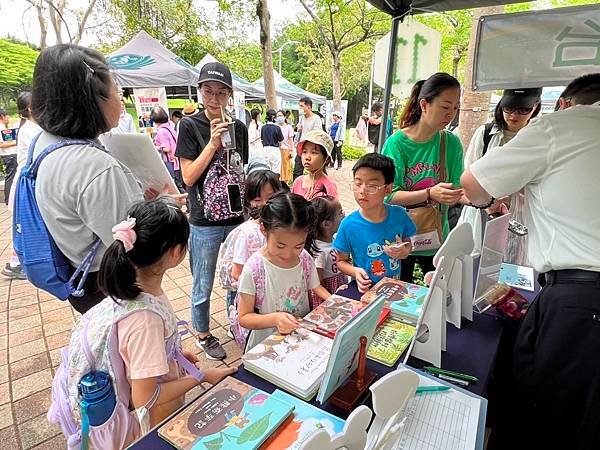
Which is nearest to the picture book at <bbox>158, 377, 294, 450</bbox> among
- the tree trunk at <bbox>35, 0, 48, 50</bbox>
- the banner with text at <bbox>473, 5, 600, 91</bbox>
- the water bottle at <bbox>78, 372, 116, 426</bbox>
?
the water bottle at <bbox>78, 372, 116, 426</bbox>

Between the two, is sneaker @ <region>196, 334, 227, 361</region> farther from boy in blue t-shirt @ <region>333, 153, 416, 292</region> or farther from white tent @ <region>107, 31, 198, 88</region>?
white tent @ <region>107, 31, 198, 88</region>

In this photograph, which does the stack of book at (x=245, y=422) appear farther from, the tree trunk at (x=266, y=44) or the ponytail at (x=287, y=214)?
the tree trunk at (x=266, y=44)

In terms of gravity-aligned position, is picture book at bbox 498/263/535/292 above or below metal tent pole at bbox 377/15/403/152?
below

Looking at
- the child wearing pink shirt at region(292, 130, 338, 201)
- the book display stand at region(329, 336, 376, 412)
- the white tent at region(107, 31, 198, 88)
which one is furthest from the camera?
the white tent at region(107, 31, 198, 88)

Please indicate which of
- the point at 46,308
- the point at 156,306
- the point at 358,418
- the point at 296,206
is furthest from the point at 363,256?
the point at 46,308

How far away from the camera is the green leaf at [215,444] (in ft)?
2.64

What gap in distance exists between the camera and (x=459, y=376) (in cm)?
109

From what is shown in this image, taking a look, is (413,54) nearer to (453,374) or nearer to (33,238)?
(453,374)

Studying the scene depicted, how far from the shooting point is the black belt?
1078mm

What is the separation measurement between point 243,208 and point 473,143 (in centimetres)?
176

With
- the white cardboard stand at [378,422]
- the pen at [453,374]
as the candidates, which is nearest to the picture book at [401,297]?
the pen at [453,374]

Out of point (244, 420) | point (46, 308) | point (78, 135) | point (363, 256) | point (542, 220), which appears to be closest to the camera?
point (244, 420)

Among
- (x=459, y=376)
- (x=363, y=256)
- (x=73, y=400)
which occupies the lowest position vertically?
(x=73, y=400)

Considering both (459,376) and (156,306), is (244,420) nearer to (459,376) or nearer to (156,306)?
(156,306)
